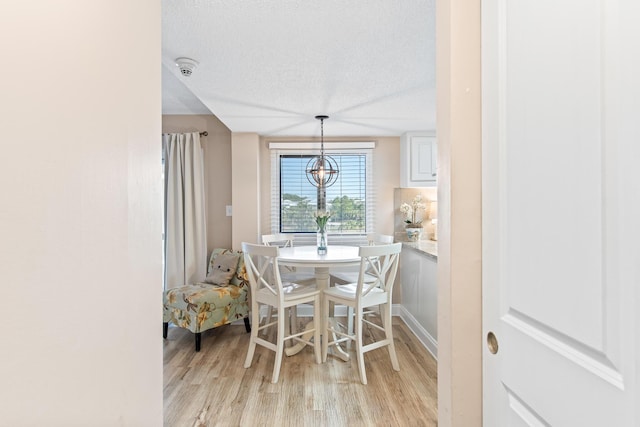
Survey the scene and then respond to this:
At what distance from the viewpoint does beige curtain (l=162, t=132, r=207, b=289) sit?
152 inches

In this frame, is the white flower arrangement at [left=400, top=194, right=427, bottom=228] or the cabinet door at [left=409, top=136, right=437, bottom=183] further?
the white flower arrangement at [left=400, top=194, right=427, bottom=228]

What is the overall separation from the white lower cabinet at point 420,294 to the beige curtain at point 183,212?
241 centimetres

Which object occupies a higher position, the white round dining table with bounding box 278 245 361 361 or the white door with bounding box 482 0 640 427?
the white door with bounding box 482 0 640 427

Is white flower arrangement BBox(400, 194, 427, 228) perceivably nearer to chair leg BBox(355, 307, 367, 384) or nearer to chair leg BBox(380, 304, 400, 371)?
chair leg BBox(380, 304, 400, 371)

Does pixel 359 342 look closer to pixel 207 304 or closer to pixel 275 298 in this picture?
pixel 275 298

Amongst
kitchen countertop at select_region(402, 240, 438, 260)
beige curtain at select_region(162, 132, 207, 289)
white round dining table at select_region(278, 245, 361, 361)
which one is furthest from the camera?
beige curtain at select_region(162, 132, 207, 289)

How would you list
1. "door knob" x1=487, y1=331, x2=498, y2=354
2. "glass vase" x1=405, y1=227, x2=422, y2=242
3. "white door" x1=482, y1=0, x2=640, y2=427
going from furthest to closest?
"glass vase" x1=405, y1=227, x2=422, y2=242, "door knob" x1=487, y1=331, x2=498, y2=354, "white door" x1=482, y1=0, x2=640, y2=427

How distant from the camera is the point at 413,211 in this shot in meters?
4.23

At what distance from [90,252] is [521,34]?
1.14 m

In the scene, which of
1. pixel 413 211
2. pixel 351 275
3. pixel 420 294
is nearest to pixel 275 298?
pixel 351 275

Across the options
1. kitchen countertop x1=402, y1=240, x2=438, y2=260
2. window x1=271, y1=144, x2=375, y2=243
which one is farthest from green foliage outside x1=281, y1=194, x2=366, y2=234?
kitchen countertop x1=402, y1=240, x2=438, y2=260

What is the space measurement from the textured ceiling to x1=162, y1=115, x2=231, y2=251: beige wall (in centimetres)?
74

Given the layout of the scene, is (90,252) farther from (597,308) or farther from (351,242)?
(351,242)

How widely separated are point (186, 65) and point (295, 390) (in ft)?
7.75
